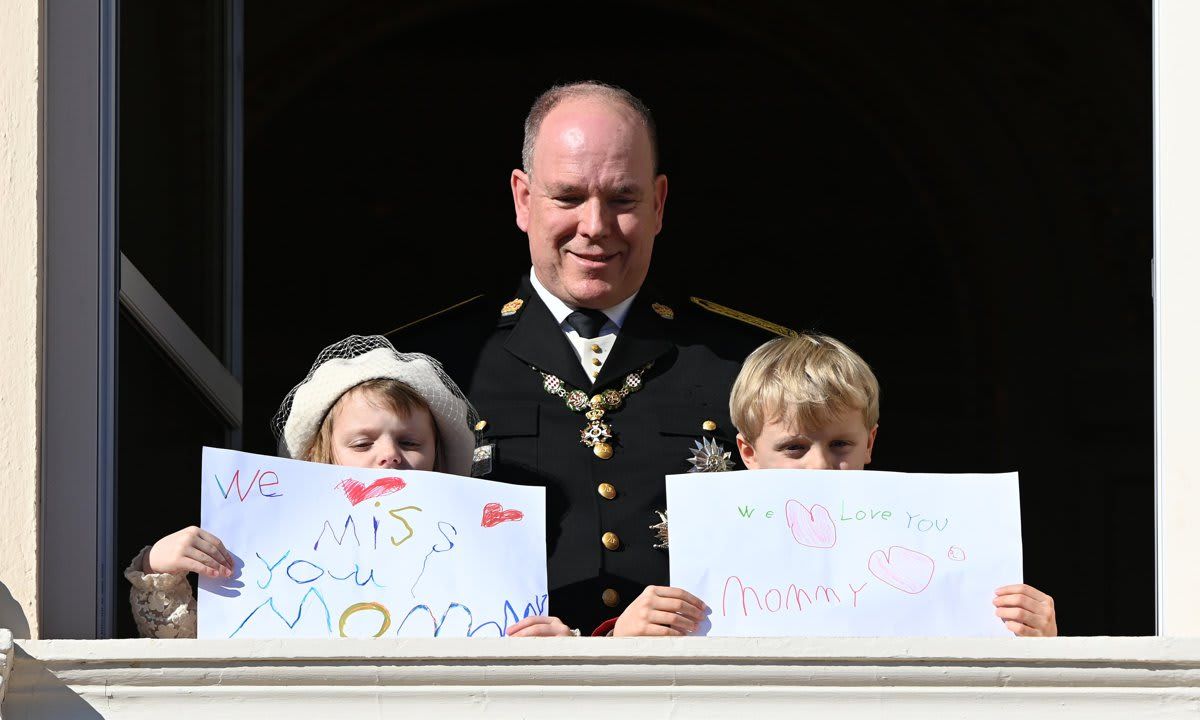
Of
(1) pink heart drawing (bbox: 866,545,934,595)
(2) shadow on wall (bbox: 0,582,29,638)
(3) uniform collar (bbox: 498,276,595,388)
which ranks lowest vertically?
(2) shadow on wall (bbox: 0,582,29,638)

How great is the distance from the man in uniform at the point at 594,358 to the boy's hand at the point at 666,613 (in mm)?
471

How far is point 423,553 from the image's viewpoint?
2.73m

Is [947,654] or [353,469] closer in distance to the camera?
[947,654]

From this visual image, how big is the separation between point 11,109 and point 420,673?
A: 854mm

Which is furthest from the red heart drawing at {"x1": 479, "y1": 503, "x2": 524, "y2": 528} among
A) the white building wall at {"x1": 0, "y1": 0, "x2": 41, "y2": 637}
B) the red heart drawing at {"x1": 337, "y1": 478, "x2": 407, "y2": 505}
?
the white building wall at {"x1": 0, "y1": 0, "x2": 41, "y2": 637}

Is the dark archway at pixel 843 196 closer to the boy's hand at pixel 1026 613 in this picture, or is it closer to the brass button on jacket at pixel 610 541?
the brass button on jacket at pixel 610 541

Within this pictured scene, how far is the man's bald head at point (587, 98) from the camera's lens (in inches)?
137

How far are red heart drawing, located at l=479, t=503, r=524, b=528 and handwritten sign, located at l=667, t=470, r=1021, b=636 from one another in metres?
0.19

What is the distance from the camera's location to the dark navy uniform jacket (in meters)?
3.19

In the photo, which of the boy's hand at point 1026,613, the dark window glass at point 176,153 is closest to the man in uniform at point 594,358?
the dark window glass at point 176,153

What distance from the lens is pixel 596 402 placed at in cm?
337

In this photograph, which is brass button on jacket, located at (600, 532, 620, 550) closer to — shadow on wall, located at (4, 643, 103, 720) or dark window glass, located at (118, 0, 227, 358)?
dark window glass, located at (118, 0, 227, 358)

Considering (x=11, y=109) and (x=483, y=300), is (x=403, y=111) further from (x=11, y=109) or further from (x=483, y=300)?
(x=11, y=109)

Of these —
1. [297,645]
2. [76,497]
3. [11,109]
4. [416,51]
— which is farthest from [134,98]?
[416,51]
